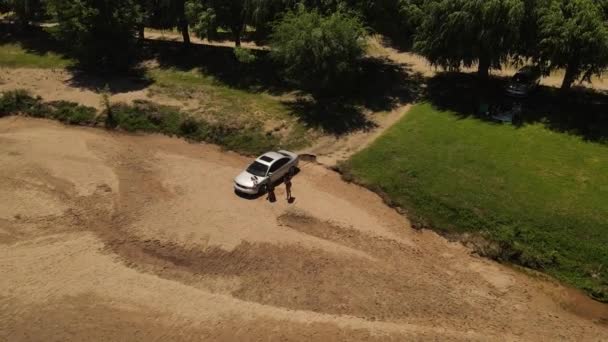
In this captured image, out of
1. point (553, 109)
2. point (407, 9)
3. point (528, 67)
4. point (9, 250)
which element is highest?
point (407, 9)

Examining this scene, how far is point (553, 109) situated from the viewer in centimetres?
3631

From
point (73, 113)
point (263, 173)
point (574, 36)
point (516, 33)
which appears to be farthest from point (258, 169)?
point (574, 36)

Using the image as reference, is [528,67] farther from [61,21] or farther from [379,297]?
[61,21]

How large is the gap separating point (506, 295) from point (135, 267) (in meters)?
20.0

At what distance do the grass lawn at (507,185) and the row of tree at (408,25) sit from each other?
18.7ft

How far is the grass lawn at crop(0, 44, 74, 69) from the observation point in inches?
1906

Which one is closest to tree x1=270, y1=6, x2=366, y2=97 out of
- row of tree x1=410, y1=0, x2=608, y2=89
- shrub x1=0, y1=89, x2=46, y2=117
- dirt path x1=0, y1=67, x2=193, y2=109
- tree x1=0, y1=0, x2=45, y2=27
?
row of tree x1=410, y1=0, x2=608, y2=89

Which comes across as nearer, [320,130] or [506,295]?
[506,295]

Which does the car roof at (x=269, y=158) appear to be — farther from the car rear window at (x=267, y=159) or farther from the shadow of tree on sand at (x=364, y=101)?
the shadow of tree on sand at (x=364, y=101)

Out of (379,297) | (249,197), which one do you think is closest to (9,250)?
(249,197)

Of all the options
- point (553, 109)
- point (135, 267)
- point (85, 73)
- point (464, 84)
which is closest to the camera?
point (135, 267)

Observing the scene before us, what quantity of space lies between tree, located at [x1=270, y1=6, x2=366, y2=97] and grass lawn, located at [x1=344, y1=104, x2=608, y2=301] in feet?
21.0

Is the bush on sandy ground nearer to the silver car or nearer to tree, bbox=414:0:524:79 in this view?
the silver car

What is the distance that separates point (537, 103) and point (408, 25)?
12.6 metres
